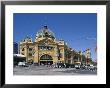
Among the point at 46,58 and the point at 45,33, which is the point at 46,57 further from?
the point at 45,33

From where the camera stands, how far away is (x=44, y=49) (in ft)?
6.35

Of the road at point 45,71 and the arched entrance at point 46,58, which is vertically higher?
the arched entrance at point 46,58

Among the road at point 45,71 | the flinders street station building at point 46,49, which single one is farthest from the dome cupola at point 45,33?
the road at point 45,71

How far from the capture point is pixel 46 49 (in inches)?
76.2

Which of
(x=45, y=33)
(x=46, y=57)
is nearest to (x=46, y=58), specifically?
(x=46, y=57)

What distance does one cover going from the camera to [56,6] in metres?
1.91

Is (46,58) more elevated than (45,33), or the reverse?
(45,33)

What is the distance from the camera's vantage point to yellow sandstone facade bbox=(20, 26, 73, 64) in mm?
1928

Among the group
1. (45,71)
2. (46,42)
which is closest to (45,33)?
(46,42)

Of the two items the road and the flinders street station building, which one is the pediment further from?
the road

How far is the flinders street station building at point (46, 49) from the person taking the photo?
6.32 feet

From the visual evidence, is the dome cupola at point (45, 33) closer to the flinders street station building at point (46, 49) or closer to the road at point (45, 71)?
the flinders street station building at point (46, 49)

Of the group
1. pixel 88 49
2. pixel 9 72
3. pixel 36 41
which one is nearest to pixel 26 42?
pixel 36 41

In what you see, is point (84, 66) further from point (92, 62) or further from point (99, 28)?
point (99, 28)
